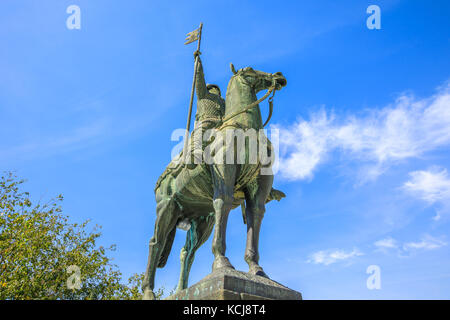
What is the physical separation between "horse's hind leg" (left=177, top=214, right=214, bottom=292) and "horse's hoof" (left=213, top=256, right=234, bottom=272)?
2.12 metres

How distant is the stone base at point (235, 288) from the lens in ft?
16.4

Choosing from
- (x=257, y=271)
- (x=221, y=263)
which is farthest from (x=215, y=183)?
(x=257, y=271)

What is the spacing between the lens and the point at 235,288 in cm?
A: 507

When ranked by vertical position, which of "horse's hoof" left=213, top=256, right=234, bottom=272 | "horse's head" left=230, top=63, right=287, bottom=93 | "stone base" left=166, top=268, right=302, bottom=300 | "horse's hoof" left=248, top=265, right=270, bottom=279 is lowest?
"stone base" left=166, top=268, right=302, bottom=300

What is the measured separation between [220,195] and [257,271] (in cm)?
122

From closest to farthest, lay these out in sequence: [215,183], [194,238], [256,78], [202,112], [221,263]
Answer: [221,263]
[215,183]
[256,78]
[202,112]
[194,238]

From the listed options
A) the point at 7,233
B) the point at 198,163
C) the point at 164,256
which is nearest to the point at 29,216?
the point at 7,233

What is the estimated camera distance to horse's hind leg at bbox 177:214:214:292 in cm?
784
